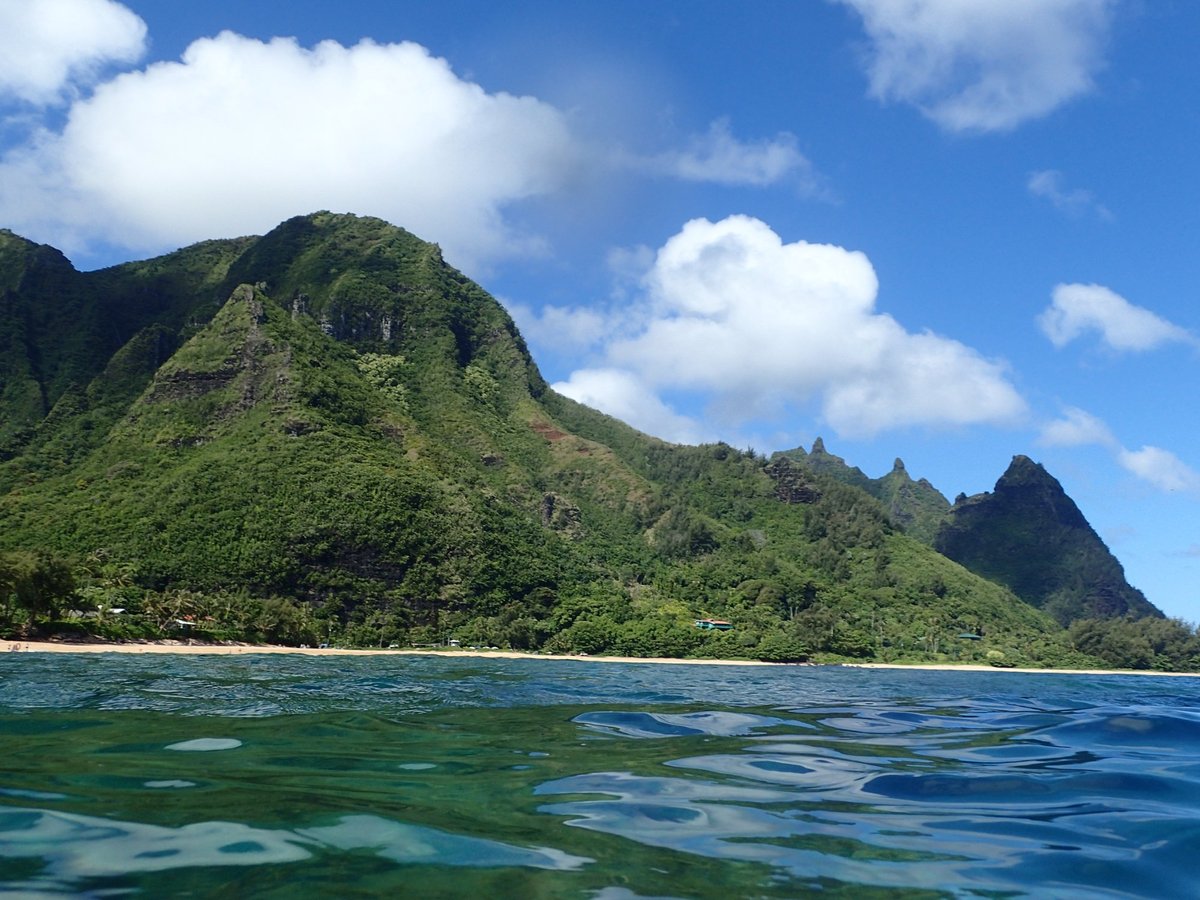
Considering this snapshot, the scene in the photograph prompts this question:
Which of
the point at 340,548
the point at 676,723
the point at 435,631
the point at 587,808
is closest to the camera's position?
the point at 587,808

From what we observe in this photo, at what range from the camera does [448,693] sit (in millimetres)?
20656

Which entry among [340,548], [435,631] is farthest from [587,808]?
[340,548]

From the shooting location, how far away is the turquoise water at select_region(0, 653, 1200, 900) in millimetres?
4785

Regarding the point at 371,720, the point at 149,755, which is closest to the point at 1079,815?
the point at 149,755

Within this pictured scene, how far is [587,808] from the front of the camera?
661 cm

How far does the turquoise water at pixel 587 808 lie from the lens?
15.7 ft

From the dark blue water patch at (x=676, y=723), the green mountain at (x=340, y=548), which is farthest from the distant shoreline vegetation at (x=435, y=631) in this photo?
the dark blue water patch at (x=676, y=723)

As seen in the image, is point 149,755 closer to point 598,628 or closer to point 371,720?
point 371,720

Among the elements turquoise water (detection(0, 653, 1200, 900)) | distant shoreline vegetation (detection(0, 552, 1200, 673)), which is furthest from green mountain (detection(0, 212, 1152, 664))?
turquoise water (detection(0, 653, 1200, 900))

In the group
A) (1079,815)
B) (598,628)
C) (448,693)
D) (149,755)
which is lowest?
(598,628)

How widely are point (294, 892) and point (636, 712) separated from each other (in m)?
11.1

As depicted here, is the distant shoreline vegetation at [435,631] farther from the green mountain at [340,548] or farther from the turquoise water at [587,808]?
the turquoise water at [587,808]

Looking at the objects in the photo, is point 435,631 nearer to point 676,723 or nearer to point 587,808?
point 676,723

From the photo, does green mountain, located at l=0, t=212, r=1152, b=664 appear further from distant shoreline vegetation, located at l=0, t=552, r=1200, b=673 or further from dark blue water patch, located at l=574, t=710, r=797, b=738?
dark blue water patch, located at l=574, t=710, r=797, b=738
